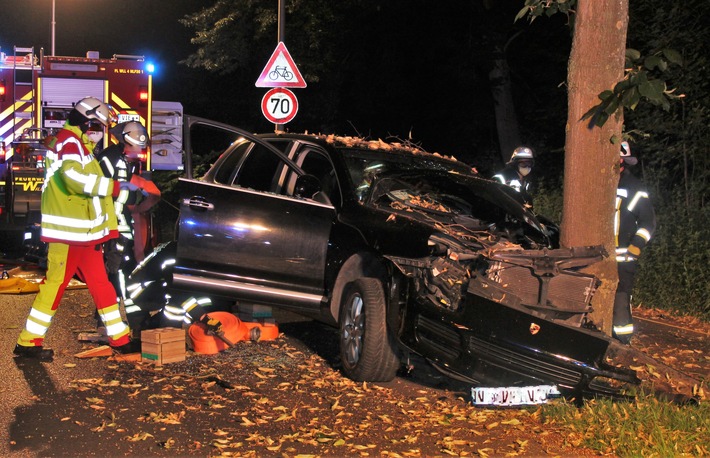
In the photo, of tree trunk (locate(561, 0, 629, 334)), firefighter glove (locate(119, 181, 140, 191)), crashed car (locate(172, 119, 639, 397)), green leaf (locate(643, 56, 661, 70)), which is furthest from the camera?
firefighter glove (locate(119, 181, 140, 191))

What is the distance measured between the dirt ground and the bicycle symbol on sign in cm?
609

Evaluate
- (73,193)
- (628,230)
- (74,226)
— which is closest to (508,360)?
(628,230)

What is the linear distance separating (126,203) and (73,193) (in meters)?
1.26

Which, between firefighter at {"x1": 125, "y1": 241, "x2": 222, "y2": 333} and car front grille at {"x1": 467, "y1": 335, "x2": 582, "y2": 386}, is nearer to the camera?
car front grille at {"x1": 467, "y1": 335, "x2": 582, "y2": 386}

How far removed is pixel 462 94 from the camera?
19.4 metres

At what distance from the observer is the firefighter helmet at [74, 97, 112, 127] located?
754cm

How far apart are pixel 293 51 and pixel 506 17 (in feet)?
Answer: 19.1

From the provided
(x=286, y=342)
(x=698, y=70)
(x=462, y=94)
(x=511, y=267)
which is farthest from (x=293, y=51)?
(x=511, y=267)

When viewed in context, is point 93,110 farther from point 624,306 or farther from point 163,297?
point 624,306

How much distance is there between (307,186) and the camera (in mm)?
7281

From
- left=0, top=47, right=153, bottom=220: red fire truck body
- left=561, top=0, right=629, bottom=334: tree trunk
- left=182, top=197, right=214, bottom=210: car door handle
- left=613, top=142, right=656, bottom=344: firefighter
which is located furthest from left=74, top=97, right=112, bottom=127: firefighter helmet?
left=0, top=47, right=153, bottom=220: red fire truck body

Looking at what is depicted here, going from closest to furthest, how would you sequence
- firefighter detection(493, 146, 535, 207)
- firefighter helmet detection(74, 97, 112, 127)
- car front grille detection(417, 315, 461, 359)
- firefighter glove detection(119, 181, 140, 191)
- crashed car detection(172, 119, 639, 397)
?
crashed car detection(172, 119, 639, 397), car front grille detection(417, 315, 461, 359), firefighter helmet detection(74, 97, 112, 127), firefighter glove detection(119, 181, 140, 191), firefighter detection(493, 146, 535, 207)

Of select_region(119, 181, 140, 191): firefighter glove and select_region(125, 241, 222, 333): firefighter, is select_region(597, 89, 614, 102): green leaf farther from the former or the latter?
select_region(119, 181, 140, 191): firefighter glove

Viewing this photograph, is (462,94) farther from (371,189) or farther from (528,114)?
(371,189)
